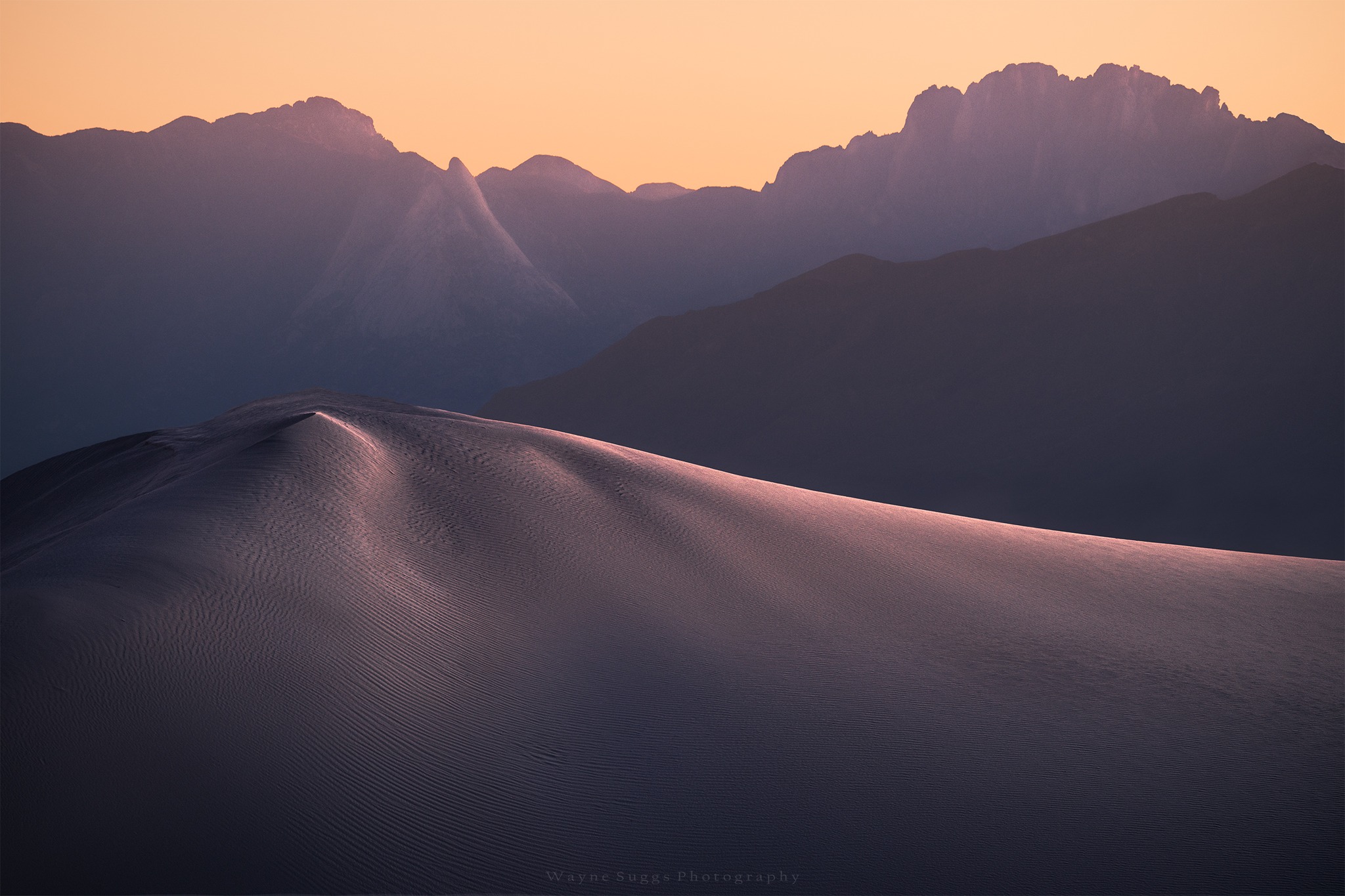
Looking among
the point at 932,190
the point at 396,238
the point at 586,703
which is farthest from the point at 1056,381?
the point at 932,190

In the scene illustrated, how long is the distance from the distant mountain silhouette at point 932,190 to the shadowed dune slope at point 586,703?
286 feet

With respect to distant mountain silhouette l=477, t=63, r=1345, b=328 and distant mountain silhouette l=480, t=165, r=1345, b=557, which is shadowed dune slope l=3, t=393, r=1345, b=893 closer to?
distant mountain silhouette l=480, t=165, r=1345, b=557

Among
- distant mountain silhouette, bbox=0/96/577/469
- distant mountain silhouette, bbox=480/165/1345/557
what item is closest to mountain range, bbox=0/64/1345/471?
distant mountain silhouette, bbox=0/96/577/469

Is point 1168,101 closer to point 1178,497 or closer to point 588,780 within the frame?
point 1178,497

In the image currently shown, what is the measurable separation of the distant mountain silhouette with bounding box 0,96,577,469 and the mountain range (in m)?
0.20

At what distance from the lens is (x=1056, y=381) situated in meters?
47.3

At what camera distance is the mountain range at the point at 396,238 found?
86.6 metres

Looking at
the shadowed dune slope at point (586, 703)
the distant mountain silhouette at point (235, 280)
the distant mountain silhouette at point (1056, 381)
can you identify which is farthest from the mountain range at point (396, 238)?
the shadowed dune slope at point (586, 703)

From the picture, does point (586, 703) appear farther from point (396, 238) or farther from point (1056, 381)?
point (396, 238)

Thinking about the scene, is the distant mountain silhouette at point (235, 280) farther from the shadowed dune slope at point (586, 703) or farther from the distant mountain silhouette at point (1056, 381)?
the shadowed dune slope at point (586, 703)

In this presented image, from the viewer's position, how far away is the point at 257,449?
1075 centimetres

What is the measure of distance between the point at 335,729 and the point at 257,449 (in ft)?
15.9

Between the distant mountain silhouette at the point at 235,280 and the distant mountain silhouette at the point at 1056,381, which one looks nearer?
the distant mountain silhouette at the point at 1056,381

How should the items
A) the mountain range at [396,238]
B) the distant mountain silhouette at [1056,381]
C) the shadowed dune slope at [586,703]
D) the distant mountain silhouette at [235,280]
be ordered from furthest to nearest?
the mountain range at [396,238] → the distant mountain silhouette at [235,280] → the distant mountain silhouette at [1056,381] → the shadowed dune slope at [586,703]
